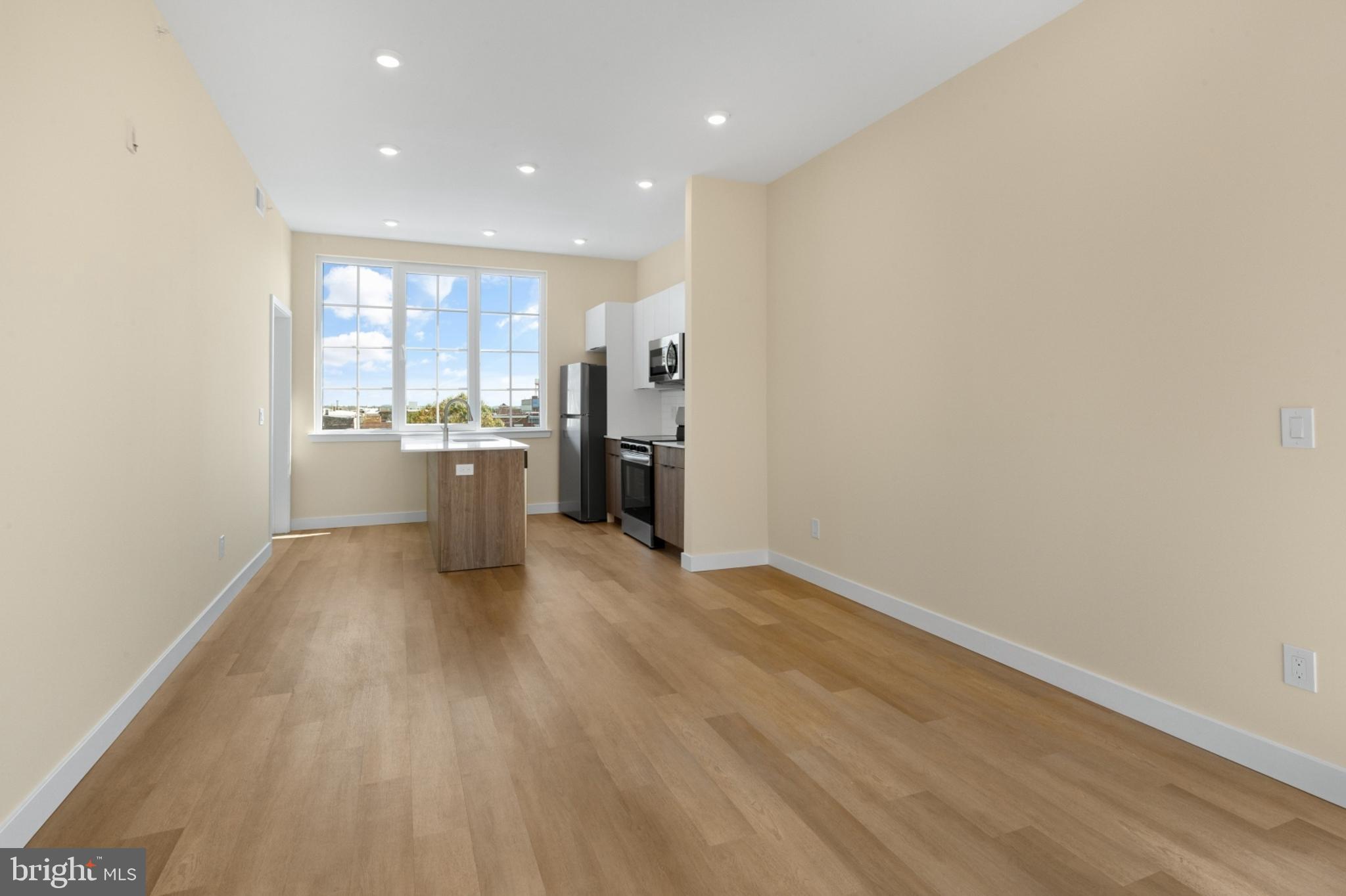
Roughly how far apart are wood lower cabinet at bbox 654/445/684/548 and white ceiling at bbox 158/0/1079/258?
6.61ft

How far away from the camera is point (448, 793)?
6.48 feet

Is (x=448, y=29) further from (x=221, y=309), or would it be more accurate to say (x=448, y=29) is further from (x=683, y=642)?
(x=683, y=642)

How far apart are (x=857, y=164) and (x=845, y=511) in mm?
2061

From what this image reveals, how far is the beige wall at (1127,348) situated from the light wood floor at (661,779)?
430 millimetres

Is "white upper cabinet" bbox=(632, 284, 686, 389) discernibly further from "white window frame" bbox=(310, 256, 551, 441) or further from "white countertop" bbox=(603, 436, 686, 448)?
"white window frame" bbox=(310, 256, 551, 441)

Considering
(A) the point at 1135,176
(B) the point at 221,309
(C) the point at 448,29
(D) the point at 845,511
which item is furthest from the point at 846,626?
(B) the point at 221,309

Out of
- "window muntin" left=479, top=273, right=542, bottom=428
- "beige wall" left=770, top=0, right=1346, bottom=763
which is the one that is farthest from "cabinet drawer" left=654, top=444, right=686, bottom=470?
"window muntin" left=479, top=273, right=542, bottom=428

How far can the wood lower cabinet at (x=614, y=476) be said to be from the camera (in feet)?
20.9

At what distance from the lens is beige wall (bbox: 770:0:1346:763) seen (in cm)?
203

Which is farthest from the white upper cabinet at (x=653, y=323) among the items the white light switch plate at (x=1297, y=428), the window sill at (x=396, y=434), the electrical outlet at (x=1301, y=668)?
the electrical outlet at (x=1301, y=668)

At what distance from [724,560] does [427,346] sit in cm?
394

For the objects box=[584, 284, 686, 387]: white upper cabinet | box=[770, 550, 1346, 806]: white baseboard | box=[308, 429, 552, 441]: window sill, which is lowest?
box=[770, 550, 1346, 806]: white baseboard

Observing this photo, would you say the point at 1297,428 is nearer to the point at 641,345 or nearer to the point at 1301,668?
the point at 1301,668

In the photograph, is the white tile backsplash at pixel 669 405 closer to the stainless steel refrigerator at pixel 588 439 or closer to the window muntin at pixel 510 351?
the stainless steel refrigerator at pixel 588 439
